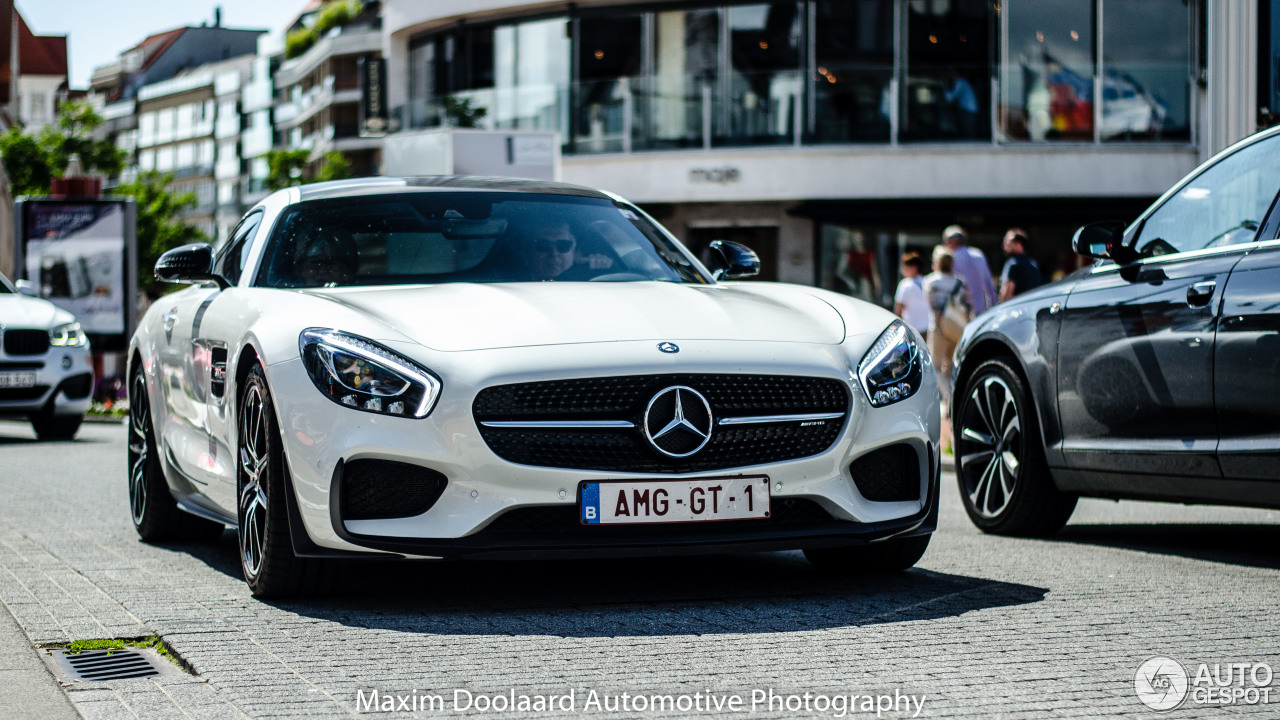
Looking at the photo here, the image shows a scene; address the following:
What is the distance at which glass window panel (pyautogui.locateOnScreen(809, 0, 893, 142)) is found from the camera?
1209 inches

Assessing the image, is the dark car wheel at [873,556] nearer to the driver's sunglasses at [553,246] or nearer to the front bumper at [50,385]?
the driver's sunglasses at [553,246]

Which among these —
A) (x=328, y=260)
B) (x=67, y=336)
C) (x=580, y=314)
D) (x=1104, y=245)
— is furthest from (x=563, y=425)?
(x=67, y=336)

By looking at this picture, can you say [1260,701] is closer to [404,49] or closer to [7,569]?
[7,569]

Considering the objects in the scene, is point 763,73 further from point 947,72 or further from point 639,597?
point 639,597

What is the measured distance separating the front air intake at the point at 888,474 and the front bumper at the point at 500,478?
0.06m

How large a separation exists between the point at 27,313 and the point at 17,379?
72 cm

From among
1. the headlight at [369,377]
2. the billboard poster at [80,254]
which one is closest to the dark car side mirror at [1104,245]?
the headlight at [369,377]

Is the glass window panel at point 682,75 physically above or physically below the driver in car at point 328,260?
above

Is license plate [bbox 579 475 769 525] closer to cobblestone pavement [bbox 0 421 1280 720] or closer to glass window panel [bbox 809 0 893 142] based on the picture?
cobblestone pavement [bbox 0 421 1280 720]

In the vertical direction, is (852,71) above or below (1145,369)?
above

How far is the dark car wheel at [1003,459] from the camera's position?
7410 millimetres

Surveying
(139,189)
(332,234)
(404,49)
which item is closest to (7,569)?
(332,234)

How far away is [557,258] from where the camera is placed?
6.56 m

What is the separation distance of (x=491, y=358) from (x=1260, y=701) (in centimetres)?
231
